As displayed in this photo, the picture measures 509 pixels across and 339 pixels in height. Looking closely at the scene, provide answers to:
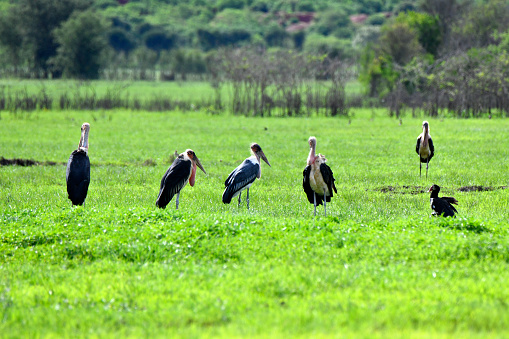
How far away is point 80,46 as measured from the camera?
274 ft

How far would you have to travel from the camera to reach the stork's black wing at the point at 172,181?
1183 cm

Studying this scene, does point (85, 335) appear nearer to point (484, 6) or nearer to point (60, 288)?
point (60, 288)

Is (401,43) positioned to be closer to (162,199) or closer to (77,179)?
(162,199)

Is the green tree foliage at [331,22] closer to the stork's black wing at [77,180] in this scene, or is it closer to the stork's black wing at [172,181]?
the stork's black wing at [172,181]

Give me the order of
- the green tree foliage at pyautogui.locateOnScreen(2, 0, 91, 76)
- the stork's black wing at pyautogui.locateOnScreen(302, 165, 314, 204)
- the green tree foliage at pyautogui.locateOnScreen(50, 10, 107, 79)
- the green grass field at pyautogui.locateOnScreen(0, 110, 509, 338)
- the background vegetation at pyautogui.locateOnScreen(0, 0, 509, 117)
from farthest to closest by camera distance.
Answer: the green tree foliage at pyautogui.locateOnScreen(2, 0, 91, 76)
the green tree foliage at pyautogui.locateOnScreen(50, 10, 107, 79)
the background vegetation at pyautogui.locateOnScreen(0, 0, 509, 117)
the stork's black wing at pyautogui.locateOnScreen(302, 165, 314, 204)
the green grass field at pyautogui.locateOnScreen(0, 110, 509, 338)

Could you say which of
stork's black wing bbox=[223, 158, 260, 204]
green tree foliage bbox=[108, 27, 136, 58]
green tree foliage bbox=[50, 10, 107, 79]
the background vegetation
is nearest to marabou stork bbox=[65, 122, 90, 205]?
stork's black wing bbox=[223, 158, 260, 204]

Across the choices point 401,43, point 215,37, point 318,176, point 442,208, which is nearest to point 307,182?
point 318,176

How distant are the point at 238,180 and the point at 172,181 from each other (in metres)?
1.32

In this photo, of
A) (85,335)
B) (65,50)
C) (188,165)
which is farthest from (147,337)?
(65,50)

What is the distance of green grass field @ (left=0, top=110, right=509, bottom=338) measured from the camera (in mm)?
6535

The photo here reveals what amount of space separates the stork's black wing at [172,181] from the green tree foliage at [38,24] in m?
80.4

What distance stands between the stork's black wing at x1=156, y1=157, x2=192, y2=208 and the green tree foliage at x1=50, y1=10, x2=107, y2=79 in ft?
246

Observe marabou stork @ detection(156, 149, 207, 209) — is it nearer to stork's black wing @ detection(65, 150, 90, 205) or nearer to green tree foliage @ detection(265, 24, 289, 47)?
stork's black wing @ detection(65, 150, 90, 205)

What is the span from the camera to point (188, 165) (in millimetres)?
12188
